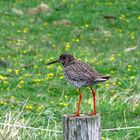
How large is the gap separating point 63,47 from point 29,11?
4501mm

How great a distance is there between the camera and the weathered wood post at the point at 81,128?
5742 mm

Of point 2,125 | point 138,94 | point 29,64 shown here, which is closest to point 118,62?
point 29,64

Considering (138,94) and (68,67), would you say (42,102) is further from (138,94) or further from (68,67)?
(68,67)

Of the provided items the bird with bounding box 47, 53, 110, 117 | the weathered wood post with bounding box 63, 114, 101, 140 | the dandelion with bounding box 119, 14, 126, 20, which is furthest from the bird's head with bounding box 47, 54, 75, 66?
the dandelion with bounding box 119, 14, 126, 20

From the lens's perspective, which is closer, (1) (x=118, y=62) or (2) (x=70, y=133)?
(2) (x=70, y=133)

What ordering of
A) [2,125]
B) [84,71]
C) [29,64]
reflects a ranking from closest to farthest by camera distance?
[84,71] → [2,125] → [29,64]

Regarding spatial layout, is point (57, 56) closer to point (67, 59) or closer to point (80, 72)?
point (67, 59)

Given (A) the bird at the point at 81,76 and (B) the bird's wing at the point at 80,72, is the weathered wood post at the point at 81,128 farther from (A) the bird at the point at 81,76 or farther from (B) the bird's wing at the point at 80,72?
(B) the bird's wing at the point at 80,72

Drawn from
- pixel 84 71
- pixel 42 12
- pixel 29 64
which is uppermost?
pixel 42 12

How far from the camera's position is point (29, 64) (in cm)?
1413

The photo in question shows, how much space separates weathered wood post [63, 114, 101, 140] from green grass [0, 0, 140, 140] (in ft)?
6.70

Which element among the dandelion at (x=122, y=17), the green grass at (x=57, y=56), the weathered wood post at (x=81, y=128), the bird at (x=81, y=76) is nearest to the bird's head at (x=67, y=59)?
the bird at (x=81, y=76)

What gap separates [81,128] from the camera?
5758mm

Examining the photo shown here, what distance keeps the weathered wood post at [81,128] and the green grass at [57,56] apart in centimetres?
204
